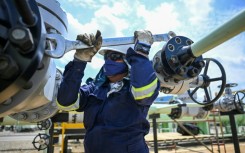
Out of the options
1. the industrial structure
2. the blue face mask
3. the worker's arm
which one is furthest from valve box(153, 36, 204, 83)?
the worker's arm

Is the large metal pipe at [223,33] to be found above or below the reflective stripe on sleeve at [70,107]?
above

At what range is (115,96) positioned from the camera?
146cm

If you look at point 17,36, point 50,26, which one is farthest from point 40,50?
point 50,26

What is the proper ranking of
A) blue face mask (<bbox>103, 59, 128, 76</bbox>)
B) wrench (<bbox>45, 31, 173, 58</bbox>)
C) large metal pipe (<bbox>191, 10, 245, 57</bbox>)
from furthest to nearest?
1. blue face mask (<bbox>103, 59, 128, 76</bbox>)
2. large metal pipe (<bbox>191, 10, 245, 57</bbox>)
3. wrench (<bbox>45, 31, 173, 58</bbox>)

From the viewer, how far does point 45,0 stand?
81 cm

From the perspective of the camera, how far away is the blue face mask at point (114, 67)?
4.91 ft

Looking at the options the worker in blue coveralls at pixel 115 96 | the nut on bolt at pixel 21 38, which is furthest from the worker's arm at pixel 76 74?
the nut on bolt at pixel 21 38

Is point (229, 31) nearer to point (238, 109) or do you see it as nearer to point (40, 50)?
point (40, 50)

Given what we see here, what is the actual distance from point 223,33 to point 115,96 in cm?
74

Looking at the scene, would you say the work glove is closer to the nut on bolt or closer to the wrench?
the wrench

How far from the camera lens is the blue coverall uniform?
1230 mm

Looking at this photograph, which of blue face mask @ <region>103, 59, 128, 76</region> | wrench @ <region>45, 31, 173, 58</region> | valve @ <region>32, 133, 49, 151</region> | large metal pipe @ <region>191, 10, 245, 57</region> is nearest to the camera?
wrench @ <region>45, 31, 173, 58</region>

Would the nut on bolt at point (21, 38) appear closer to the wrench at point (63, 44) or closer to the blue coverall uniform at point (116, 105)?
the wrench at point (63, 44)

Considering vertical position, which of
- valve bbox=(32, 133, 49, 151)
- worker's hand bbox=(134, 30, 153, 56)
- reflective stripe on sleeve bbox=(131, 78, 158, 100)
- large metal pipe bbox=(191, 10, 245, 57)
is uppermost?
worker's hand bbox=(134, 30, 153, 56)
